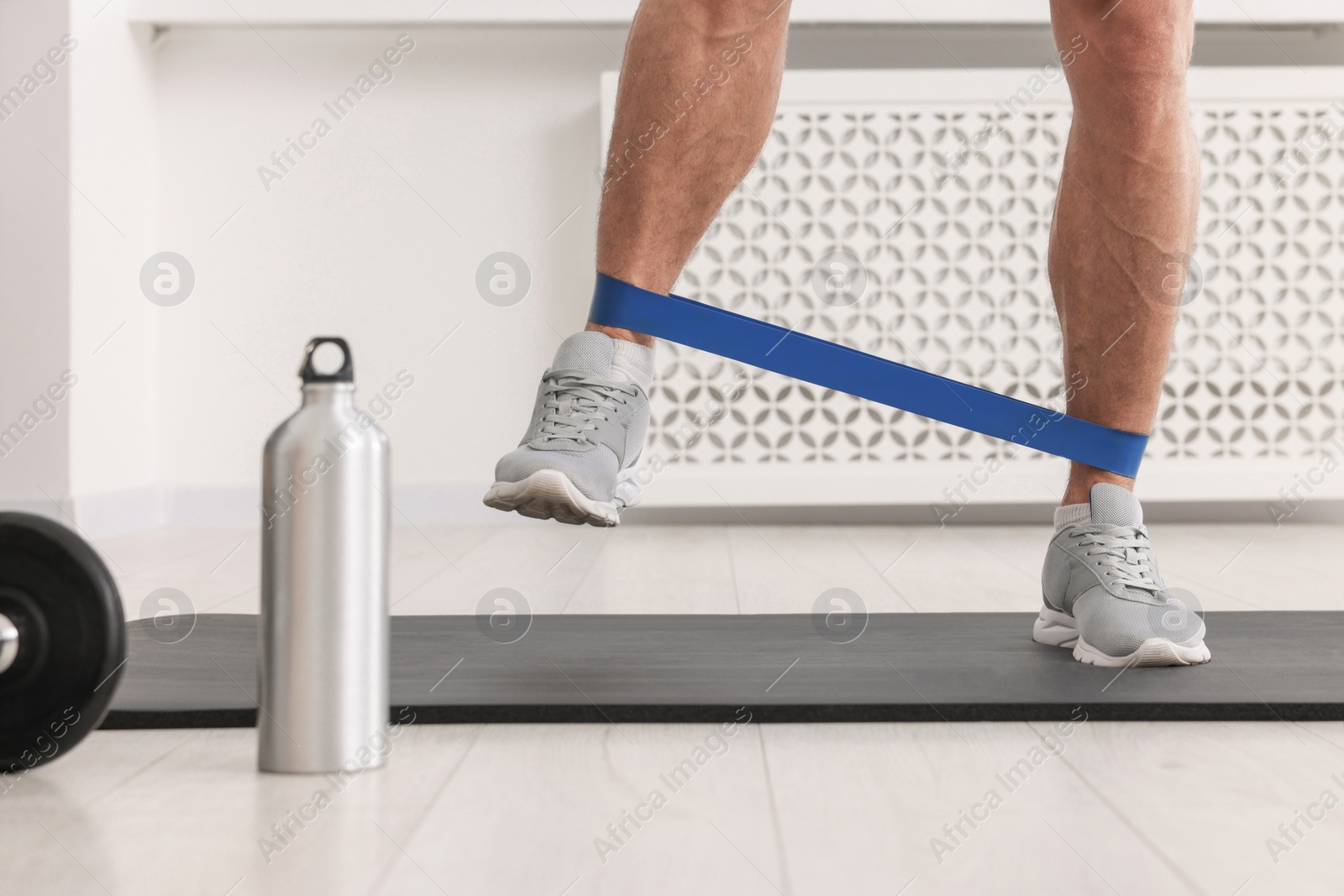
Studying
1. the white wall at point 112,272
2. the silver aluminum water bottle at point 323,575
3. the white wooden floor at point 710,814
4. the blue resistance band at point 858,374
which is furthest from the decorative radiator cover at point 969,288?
the silver aluminum water bottle at point 323,575

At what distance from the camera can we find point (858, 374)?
1148mm

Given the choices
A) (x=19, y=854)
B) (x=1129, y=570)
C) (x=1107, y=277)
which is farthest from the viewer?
(x=1107, y=277)

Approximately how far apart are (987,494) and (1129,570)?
1.54 metres

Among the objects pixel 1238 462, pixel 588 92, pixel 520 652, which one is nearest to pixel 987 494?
pixel 1238 462

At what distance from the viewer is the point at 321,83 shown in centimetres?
272

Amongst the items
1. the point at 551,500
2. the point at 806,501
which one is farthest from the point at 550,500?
the point at 806,501

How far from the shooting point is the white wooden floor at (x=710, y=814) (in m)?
0.57

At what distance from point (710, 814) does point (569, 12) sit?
→ 234 cm

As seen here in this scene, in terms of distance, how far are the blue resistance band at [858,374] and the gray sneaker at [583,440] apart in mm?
40

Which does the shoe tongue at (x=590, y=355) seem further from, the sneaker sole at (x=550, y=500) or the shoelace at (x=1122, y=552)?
the shoelace at (x=1122, y=552)

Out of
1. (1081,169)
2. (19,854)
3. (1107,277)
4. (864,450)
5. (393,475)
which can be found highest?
(1081,169)

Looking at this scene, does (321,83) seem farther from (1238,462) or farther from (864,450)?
(1238,462)

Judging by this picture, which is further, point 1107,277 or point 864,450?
point 864,450

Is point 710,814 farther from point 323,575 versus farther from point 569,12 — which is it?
point 569,12
